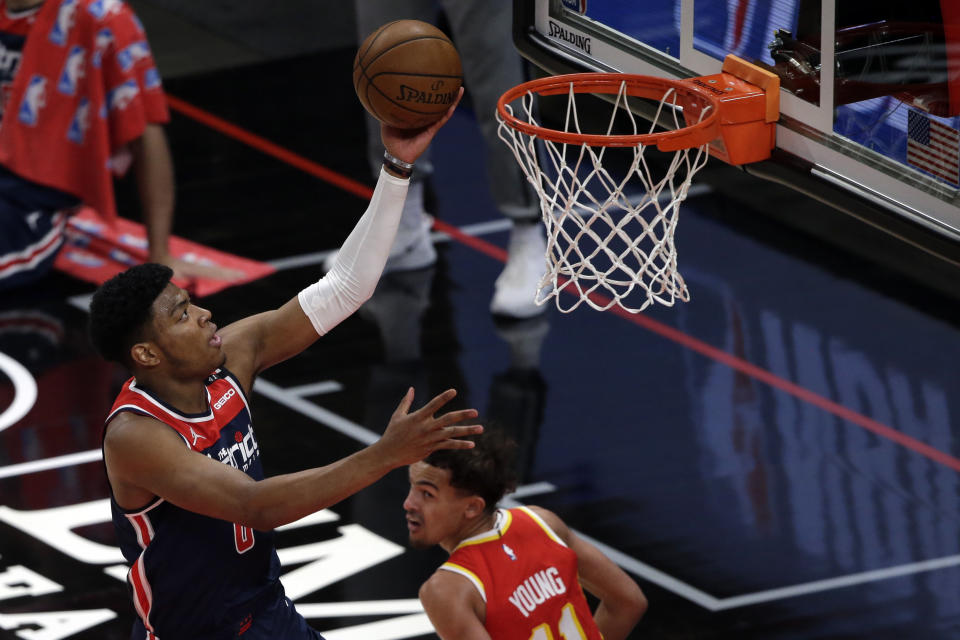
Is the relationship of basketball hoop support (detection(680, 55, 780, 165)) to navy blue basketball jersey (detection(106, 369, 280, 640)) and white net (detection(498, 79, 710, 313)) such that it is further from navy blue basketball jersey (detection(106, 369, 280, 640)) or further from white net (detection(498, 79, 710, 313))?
navy blue basketball jersey (detection(106, 369, 280, 640))

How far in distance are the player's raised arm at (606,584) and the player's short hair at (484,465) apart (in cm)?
14

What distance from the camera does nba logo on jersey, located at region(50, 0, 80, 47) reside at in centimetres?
711

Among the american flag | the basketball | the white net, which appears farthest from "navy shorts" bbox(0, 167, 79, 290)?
the american flag

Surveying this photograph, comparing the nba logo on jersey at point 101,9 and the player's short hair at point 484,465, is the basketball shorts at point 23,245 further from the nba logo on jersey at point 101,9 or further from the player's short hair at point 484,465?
the player's short hair at point 484,465

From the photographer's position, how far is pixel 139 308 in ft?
11.8

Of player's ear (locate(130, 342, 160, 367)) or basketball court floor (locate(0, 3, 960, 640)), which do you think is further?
basketball court floor (locate(0, 3, 960, 640))

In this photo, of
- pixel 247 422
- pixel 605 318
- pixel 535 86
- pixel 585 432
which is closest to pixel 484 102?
pixel 605 318

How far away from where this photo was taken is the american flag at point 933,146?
12.5 feet

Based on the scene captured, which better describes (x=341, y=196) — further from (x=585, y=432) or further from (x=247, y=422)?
(x=247, y=422)

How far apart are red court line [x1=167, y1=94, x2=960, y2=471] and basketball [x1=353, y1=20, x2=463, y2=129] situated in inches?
104

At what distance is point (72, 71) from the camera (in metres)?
7.22

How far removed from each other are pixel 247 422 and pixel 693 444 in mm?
2463

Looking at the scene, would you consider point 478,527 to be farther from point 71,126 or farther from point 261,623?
point 71,126

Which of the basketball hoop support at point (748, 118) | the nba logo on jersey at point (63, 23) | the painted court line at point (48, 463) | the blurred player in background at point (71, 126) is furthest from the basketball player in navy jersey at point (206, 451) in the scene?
the nba logo on jersey at point (63, 23)
